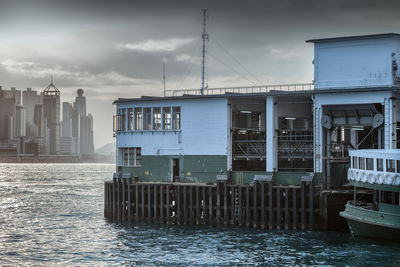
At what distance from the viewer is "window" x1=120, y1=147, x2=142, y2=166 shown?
55.8m

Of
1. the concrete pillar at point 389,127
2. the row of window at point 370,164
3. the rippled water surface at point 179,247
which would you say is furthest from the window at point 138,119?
the concrete pillar at point 389,127

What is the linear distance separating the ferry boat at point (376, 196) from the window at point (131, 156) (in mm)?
20186

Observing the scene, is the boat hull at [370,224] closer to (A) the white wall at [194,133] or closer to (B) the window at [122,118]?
(A) the white wall at [194,133]

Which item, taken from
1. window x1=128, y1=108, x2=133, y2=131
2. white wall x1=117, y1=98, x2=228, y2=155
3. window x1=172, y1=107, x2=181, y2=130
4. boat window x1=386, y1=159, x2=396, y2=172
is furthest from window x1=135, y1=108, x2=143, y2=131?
boat window x1=386, y1=159, x2=396, y2=172

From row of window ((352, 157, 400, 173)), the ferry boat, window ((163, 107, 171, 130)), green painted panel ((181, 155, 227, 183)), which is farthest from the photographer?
window ((163, 107, 171, 130))

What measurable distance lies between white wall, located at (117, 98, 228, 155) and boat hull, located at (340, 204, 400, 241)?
13056 millimetres

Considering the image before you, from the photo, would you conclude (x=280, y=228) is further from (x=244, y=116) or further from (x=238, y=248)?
(x=244, y=116)

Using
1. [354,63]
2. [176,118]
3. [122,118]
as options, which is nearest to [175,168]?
[176,118]

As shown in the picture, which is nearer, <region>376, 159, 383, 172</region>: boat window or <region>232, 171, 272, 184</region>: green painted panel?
<region>376, 159, 383, 172</region>: boat window

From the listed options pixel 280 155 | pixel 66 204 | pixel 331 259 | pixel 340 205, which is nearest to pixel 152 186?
pixel 280 155

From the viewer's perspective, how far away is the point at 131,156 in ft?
184

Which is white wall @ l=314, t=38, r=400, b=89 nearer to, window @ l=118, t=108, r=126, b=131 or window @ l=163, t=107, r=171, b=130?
window @ l=163, t=107, r=171, b=130

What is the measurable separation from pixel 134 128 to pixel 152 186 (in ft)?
22.8

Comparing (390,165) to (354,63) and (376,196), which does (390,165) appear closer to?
(376,196)
